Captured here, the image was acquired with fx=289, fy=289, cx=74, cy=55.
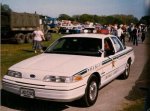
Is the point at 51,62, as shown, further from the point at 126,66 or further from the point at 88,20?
the point at 88,20

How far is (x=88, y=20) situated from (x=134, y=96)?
66.5m

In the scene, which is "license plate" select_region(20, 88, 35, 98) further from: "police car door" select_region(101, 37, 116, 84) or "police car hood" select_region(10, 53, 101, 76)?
"police car door" select_region(101, 37, 116, 84)

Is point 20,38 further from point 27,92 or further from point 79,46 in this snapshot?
point 27,92

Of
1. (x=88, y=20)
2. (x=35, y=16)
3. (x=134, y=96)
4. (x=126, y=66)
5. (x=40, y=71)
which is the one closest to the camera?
(x=40, y=71)

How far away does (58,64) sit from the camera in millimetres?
5523

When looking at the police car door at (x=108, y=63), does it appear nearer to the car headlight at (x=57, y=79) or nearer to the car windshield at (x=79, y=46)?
the car windshield at (x=79, y=46)

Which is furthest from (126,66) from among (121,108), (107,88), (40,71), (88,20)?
(88,20)

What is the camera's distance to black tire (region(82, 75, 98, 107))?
5.39 metres

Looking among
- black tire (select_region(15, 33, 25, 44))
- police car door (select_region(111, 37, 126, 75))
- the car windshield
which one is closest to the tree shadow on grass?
the car windshield

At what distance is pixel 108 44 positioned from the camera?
711cm

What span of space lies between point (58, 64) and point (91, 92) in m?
0.84

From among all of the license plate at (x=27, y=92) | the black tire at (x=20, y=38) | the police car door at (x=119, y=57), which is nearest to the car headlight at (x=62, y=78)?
the license plate at (x=27, y=92)

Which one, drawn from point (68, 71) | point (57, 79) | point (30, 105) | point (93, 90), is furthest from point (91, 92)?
point (30, 105)

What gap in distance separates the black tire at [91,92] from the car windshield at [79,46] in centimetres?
77
